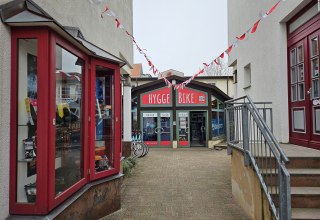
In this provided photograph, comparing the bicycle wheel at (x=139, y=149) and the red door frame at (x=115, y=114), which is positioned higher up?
the red door frame at (x=115, y=114)

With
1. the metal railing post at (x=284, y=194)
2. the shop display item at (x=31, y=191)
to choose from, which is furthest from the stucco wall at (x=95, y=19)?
the metal railing post at (x=284, y=194)

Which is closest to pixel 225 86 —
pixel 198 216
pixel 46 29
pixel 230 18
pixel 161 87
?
pixel 161 87

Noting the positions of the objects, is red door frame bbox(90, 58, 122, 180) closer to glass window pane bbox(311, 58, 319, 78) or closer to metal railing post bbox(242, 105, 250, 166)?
metal railing post bbox(242, 105, 250, 166)

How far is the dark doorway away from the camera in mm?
16656

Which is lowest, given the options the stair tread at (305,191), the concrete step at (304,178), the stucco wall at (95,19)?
the stair tread at (305,191)

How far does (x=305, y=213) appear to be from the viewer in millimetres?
3428

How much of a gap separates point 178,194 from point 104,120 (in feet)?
7.86

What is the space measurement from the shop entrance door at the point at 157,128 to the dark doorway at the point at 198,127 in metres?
1.41

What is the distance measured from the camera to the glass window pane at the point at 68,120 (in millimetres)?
3404

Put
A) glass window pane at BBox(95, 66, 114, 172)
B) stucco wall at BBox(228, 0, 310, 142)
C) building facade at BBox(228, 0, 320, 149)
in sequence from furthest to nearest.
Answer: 1. stucco wall at BBox(228, 0, 310, 142)
2. building facade at BBox(228, 0, 320, 149)
3. glass window pane at BBox(95, 66, 114, 172)

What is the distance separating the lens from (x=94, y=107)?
430cm

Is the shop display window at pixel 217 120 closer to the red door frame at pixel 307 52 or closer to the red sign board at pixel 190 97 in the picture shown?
the red sign board at pixel 190 97

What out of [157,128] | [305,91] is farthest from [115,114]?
[157,128]

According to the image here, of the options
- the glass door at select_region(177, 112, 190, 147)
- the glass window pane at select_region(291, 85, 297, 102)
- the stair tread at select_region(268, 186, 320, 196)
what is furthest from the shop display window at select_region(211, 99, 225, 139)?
the stair tread at select_region(268, 186, 320, 196)
